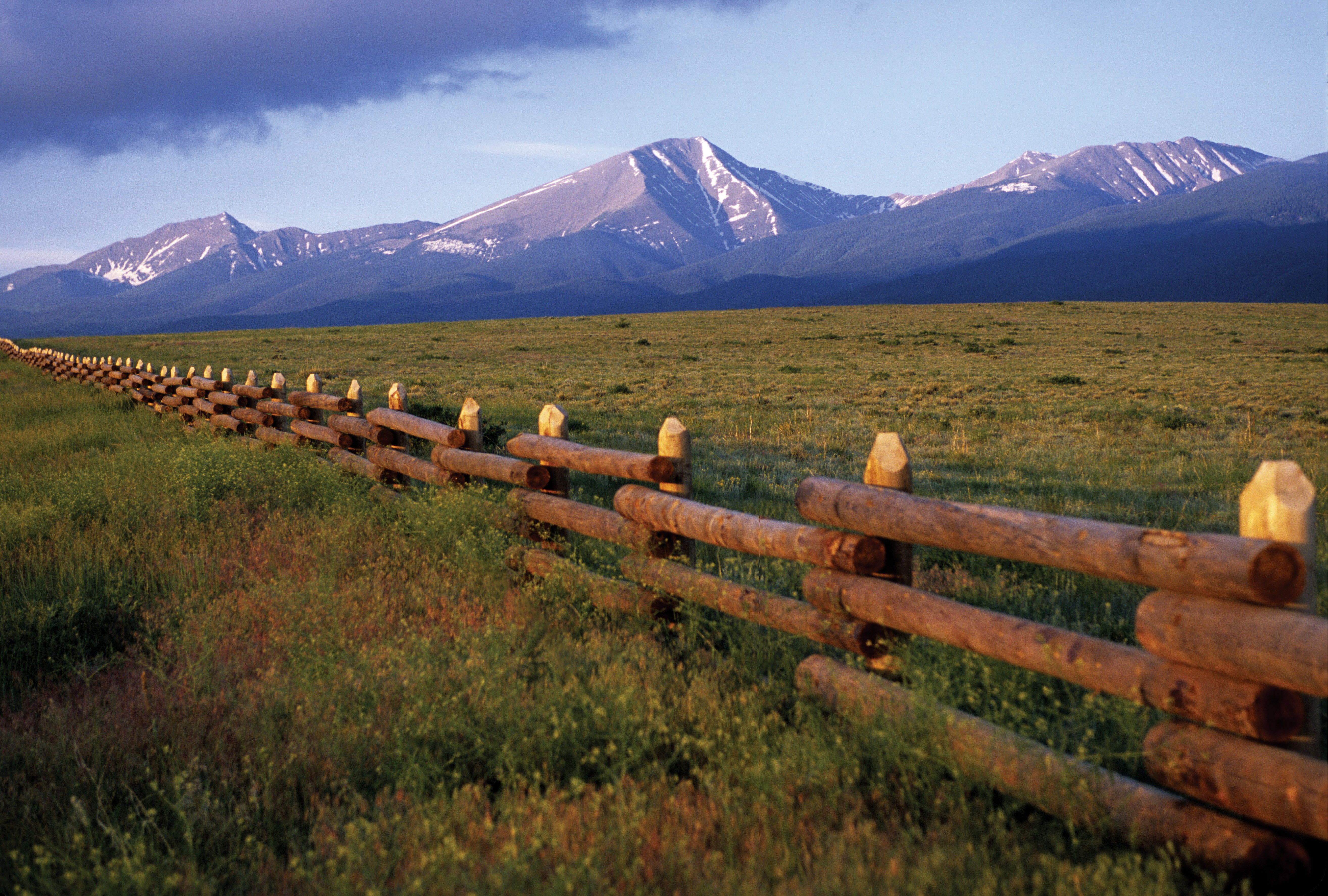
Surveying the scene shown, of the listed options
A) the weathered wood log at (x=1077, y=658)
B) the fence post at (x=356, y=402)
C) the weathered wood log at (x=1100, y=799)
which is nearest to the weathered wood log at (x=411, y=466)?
the fence post at (x=356, y=402)

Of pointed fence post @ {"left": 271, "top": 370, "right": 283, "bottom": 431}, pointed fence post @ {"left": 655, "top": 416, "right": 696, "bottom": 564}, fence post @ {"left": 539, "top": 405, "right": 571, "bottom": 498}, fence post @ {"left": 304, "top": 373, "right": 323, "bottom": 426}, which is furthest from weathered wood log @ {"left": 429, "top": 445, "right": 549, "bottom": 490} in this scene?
pointed fence post @ {"left": 271, "top": 370, "right": 283, "bottom": 431}

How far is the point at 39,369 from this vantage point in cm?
3519

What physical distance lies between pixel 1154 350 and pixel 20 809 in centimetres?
4135

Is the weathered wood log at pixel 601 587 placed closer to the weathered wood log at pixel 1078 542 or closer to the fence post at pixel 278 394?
the weathered wood log at pixel 1078 542

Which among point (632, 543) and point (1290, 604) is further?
point (632, 543)

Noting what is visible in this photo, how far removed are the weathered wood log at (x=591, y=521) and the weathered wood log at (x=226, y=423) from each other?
8796 millimetres

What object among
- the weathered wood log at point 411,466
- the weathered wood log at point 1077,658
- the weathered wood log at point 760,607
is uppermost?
the weathered wood log at point 411,466

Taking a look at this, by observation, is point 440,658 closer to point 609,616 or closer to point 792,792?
point 609,616

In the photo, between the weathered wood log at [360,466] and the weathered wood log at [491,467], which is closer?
the weathered wood log at [491,467]

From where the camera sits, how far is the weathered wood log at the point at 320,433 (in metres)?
9.99

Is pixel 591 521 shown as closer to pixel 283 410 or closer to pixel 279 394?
pixel 283 410

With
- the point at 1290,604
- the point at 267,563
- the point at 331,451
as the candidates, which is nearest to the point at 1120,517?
the point at 1290,604

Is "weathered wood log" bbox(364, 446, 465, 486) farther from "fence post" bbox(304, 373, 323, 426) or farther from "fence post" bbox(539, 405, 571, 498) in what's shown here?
"fence post" bbox(304, 373, 323, 426)

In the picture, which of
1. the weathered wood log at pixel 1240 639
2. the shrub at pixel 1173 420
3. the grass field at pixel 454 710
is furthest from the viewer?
the shrub at pixel 1173 420
